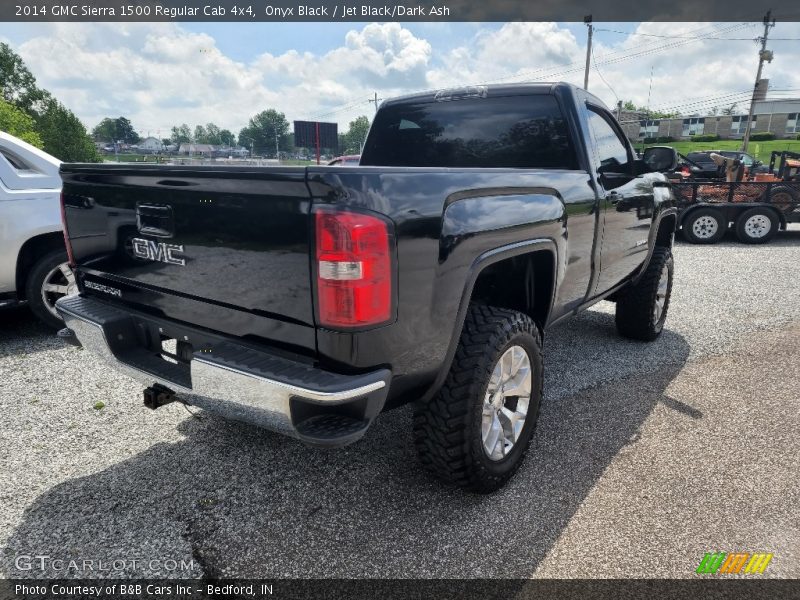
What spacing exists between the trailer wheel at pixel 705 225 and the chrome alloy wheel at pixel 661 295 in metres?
7.89

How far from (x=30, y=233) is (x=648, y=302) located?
213 inches

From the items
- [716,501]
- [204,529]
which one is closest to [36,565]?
[204,529]

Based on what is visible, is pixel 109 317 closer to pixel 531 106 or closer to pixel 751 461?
pixel 531 106

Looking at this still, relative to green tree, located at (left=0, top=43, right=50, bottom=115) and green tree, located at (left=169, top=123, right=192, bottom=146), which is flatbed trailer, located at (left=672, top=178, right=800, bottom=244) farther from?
green tree, located at (left=169, top=123, right=192, bottom=146)

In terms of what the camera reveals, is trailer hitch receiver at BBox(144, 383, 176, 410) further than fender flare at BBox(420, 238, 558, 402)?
Yes

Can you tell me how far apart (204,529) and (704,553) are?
7.13 ft

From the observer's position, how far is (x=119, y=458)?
2.92m

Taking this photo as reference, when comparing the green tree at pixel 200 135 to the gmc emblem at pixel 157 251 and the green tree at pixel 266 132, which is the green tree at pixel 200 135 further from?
the gmc emblem at pixel 157 251

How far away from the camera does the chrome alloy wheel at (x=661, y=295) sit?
488cm

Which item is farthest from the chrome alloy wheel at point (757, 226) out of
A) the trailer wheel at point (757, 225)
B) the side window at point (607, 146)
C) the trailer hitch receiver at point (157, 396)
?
the trailer hitch receiver at point (157, 396)

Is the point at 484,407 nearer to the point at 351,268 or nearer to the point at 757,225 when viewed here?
the point at 351,268

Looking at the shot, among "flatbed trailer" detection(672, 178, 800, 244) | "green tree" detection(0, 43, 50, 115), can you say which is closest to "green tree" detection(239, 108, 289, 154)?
"green tree" detection(0, 43, 50, 115)

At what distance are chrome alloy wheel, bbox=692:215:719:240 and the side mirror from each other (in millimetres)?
9022

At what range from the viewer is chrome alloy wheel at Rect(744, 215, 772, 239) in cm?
1155
